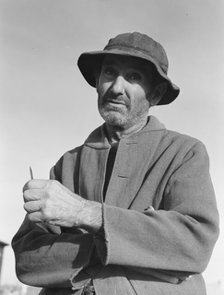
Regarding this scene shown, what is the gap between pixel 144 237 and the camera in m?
2.58

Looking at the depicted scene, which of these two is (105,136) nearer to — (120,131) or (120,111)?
(120,131)

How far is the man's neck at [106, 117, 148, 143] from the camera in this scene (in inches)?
137

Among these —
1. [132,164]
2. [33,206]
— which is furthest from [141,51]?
[33,206]

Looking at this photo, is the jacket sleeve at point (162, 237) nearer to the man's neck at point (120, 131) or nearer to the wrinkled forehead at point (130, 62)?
the man's neck at point (120, 131)

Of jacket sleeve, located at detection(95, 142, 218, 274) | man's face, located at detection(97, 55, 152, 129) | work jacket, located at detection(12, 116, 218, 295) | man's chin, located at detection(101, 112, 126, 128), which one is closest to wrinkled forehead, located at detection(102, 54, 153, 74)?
man's face, located at detection(97, 55, 152, 129)

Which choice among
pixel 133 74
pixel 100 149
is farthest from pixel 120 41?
pixel 100 149

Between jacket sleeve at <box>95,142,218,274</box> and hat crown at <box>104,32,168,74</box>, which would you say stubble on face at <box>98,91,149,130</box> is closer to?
hat crown at <box>104,32,168,74</box>

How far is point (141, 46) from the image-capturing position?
3.36 meters

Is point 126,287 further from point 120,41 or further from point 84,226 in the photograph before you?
point 120,41

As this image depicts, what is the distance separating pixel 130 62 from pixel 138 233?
1.30 metres

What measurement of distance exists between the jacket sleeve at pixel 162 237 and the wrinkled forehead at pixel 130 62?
1056 mm

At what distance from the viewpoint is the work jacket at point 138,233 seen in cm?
257

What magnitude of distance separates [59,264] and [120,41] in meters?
1.60

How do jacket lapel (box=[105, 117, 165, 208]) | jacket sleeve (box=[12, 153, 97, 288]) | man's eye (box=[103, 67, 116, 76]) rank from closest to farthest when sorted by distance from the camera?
1. jacket sleeve (box=[12, 153, 97, 288])
2. jacket lapel (box=[105, 117, 165, 208])
3. man's eye (box=[103, 67, 116, 76])
